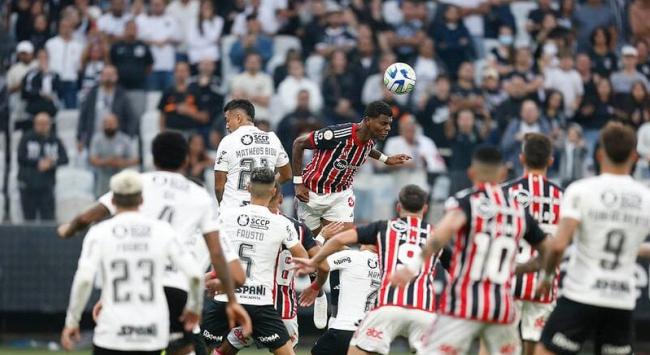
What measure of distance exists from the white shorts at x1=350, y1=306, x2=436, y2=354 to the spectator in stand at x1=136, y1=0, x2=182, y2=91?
11133 millimetres

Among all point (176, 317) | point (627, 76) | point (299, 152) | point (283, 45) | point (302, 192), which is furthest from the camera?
point (283, 45)

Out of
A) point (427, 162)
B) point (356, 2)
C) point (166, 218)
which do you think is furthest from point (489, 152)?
point (356, 2)

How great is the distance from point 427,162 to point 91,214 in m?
9.67

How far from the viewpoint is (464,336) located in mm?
9852

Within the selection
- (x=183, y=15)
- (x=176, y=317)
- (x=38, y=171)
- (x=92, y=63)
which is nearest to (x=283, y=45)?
(x=183, y=15)

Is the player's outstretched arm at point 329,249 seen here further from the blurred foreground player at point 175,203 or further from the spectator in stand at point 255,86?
the spectator in stand at point 255,86

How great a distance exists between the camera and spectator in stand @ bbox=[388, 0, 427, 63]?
2245 centimetres

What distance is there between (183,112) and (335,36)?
3.63 m

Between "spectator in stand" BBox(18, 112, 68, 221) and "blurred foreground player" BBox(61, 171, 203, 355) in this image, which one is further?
"spectator in stand" BBox(18, 112, 68, 221)

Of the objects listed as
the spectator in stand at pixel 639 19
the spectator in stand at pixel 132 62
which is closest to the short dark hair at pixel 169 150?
the spectator in stand at pixel 132 62

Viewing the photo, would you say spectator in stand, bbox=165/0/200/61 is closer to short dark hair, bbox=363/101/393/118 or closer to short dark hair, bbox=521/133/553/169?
short dark hair, bbox=363/101/393/118

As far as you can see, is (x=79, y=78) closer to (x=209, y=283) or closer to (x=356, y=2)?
(x=356, y=2)

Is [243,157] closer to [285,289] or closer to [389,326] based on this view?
[285,289]

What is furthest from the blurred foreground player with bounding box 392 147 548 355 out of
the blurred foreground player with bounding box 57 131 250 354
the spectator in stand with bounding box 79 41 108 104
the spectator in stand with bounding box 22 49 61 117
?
the spectator in stand with bounding box 79 41 108 104
